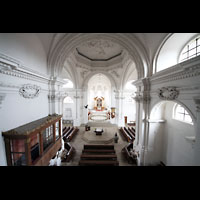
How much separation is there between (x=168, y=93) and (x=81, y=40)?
436 cm

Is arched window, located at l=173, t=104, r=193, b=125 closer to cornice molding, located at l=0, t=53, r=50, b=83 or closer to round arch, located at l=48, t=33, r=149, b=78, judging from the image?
round arch, located at l=48, t=33, r=149, b=78

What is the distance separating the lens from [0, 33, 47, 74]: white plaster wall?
216 centimetres

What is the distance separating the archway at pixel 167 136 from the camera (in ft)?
11.2

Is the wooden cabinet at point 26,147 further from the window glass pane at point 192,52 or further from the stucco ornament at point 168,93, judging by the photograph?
the window glass pane at point 192,52

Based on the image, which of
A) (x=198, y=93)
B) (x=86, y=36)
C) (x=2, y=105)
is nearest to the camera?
(x=2, y=105)

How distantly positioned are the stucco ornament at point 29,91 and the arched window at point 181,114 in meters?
5.76

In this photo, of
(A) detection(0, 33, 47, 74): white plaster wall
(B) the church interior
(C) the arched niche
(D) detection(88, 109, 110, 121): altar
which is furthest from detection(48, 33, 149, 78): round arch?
(C) the arched niche

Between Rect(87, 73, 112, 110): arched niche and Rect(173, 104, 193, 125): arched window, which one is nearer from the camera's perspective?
Rect(173, 104, 193, 125): arched window

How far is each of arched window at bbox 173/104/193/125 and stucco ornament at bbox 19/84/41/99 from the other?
18.9 ft

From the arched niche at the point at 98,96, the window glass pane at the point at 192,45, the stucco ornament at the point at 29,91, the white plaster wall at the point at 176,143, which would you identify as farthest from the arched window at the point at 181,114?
the arched niche at the point at 98,96
